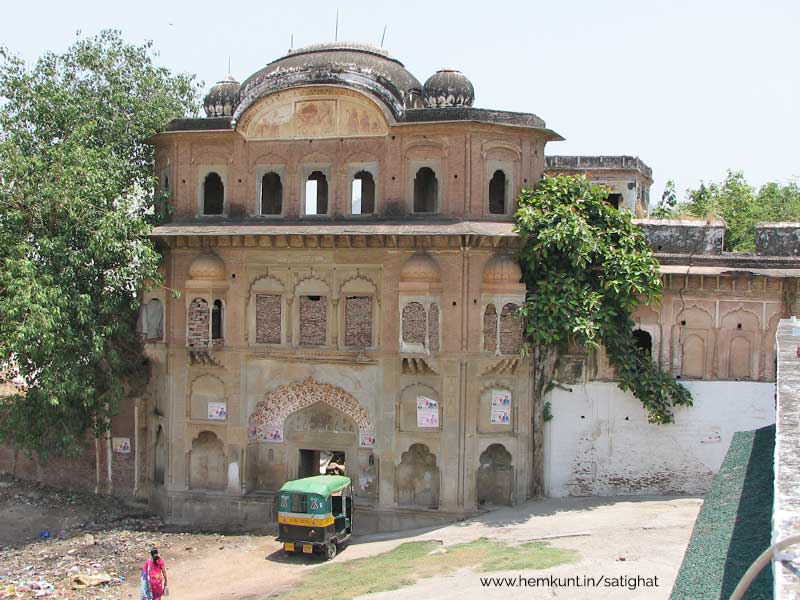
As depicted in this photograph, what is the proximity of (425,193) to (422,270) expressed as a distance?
3.22 metres

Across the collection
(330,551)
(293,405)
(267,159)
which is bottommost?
(330,551)

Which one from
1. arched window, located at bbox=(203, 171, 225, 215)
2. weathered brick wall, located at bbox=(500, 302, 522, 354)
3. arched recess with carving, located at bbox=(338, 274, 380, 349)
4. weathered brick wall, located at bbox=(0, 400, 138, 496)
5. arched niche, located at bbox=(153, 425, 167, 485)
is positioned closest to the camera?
weathered brick wall, located at bbox=(500, 302, 522, 354)

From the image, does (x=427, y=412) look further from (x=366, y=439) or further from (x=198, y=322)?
(x=198, y=322)

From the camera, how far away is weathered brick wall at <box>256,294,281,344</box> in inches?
704

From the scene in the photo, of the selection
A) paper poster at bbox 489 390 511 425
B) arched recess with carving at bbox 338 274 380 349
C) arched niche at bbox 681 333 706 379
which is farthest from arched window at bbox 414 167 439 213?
arched niche at bbox 681 333 706 379

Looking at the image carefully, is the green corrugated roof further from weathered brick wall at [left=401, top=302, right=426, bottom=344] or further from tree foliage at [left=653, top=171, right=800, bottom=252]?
tree foliage at [left=653, top=171, right=800, bottom=252]

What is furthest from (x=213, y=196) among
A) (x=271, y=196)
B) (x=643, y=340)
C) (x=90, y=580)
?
(x=643, y=340)

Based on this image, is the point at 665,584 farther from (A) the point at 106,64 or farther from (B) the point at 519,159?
(A) the point at 106,64

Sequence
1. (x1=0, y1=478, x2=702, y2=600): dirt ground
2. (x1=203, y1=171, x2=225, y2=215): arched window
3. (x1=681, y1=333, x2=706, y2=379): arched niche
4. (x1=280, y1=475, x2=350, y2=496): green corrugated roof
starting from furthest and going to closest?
(x1=203, y1=171, x2=225, y2=215): arched window < (x1=681, y1=333, x2=706, y2=379): arched niche < (x1=280, y1=475, x2=350, y2=496): green corrugated roof < (x1=0, y1=478, x2=702, y2=600): dirt ground

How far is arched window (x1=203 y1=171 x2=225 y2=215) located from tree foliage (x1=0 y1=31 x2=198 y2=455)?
1.06 metres

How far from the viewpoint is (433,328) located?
1686cm

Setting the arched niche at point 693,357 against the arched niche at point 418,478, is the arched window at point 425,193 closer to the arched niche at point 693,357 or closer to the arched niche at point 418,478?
the arched niche at point 418,478

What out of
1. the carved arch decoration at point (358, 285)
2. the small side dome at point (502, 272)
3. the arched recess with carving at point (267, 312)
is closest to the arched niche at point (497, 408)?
the small side dome at point (502, 272)

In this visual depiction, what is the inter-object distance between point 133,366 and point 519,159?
924 centimetres
